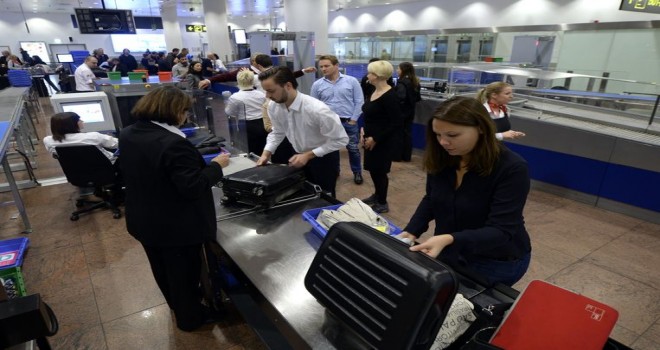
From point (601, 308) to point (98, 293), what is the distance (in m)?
2.99

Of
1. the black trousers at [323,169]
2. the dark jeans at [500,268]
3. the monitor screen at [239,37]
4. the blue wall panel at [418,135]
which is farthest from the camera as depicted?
the monitor screen at [239,37]

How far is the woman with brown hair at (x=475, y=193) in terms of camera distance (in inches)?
50.9

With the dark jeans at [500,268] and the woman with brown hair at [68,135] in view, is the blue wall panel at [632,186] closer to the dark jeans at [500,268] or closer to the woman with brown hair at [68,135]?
the dark jeans at [500,268]

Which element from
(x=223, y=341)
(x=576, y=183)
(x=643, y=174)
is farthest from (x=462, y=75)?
(x=223, y=341)

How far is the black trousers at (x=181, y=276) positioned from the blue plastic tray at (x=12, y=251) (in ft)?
4.61

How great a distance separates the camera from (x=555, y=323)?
1045 millimetres

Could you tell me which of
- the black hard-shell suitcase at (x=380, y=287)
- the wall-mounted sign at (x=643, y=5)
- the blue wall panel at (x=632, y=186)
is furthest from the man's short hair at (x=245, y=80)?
the wall-mounted sign at (x=643, y=5)

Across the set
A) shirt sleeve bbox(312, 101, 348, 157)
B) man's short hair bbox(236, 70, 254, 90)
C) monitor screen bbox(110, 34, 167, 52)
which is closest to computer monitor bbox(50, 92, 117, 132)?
man's short hair bbox(236, 70, 254, 90)

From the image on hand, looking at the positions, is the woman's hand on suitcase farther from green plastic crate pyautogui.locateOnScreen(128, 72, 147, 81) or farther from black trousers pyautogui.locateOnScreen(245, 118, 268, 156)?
green plastic crate pyautogui.locateOnScreen(128, 72, 147, 81)

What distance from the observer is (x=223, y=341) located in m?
2.21

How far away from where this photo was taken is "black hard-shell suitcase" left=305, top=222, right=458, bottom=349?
0.91 metres

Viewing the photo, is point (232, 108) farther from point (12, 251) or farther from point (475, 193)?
point (475, 193)

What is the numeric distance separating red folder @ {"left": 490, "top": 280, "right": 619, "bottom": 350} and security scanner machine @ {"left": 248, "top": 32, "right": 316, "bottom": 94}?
586cm

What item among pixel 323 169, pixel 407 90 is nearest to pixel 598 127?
pixel 407 90
